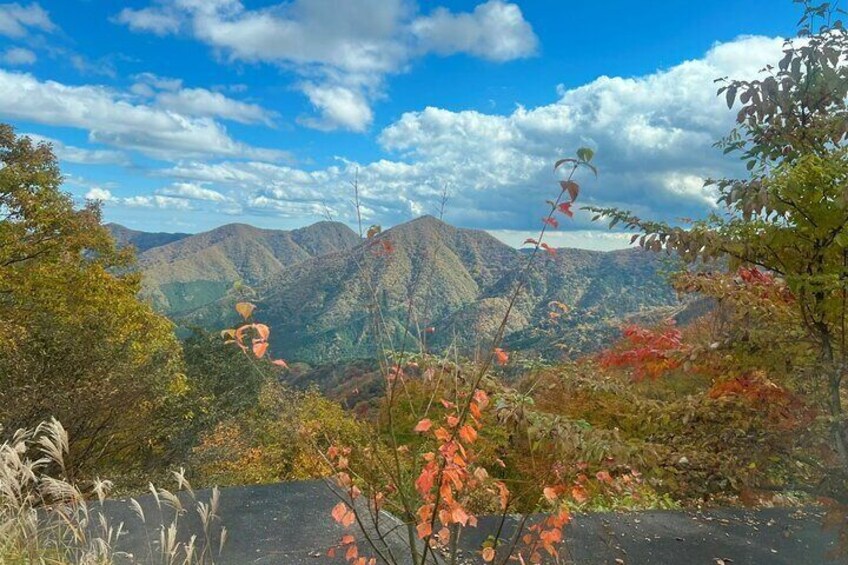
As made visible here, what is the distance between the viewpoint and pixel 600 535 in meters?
4.59

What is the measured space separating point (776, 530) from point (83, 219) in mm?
18594

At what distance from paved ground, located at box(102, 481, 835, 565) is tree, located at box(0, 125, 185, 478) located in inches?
185

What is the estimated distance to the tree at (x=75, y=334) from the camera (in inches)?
409

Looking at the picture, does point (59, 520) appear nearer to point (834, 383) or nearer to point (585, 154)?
point (585, 154)

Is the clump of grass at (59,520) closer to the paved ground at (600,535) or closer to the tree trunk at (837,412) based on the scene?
the paved ground at (600,535)

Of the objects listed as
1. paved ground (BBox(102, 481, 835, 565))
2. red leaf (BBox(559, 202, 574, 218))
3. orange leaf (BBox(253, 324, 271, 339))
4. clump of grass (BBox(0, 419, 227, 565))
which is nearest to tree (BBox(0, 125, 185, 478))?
paved ground (BBox(102, 481, 835, 565))

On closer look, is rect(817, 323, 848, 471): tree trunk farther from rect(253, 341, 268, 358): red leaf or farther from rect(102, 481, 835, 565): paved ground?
rect(253, 341, 268, 358): red leaf

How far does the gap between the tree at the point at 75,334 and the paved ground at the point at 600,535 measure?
15.4 ft

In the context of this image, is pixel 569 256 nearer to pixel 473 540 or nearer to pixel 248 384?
pixel 248 384

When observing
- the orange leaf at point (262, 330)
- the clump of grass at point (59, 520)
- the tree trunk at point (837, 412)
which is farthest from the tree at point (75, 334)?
the tree trunk at point (837, 412)

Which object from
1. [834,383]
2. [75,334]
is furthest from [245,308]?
[75,334]

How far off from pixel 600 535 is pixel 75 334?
11.9 metres

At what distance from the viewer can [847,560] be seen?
13.8 ft

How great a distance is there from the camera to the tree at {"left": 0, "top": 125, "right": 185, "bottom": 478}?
34.1 ft
